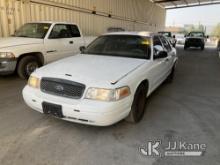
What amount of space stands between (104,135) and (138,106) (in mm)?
781

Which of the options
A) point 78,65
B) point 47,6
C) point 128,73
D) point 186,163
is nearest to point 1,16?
point 47,6

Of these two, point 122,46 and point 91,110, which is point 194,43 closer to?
point 122,46

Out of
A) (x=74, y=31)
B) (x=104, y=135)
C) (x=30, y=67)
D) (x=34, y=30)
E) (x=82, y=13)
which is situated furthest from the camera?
(x=82, y=13)

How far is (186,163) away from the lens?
2520 mm

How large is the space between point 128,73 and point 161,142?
3.64ft

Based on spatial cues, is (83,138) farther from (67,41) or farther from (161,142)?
(67,41)

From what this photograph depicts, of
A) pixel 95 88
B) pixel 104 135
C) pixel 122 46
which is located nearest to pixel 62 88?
pixel 95 88

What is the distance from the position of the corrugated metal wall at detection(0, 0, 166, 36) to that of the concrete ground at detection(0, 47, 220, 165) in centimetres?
441

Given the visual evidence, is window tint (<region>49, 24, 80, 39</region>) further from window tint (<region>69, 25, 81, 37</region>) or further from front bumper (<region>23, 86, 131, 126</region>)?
front bumper (<region>23, 86, 131, 126</region>)

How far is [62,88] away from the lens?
9.48ft

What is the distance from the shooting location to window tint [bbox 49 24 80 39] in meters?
6.50

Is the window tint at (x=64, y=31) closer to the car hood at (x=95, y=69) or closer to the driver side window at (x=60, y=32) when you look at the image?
the driver side window at (x=60, y=32)

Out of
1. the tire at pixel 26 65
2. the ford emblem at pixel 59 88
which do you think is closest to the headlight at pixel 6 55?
the tire at pixel 26 65

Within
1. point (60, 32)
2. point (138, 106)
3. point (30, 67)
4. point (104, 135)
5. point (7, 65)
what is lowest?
point (104, 135)
